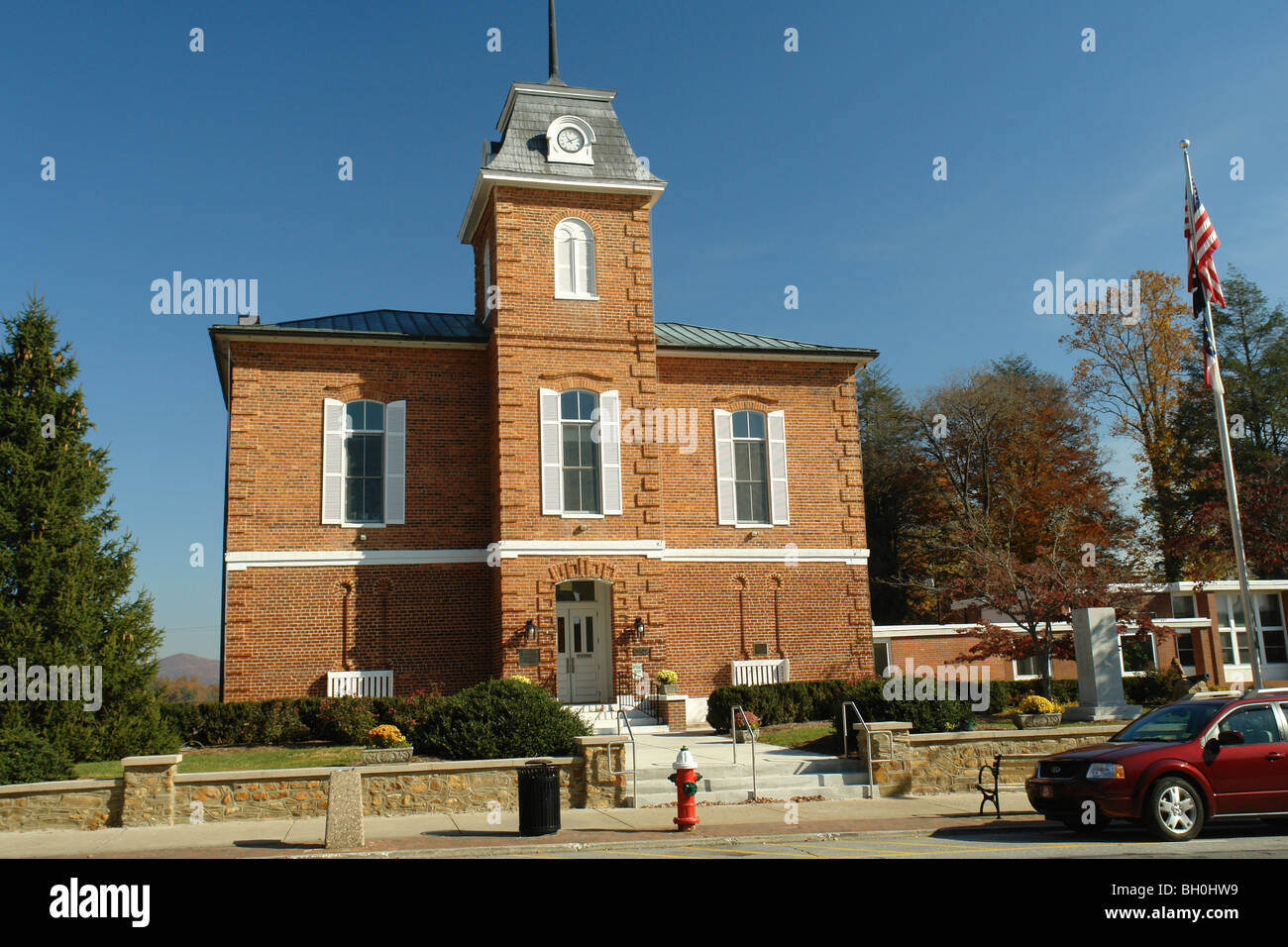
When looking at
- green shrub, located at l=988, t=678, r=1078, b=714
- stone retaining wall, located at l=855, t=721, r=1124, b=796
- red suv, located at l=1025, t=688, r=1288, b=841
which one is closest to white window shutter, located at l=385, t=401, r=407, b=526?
stone retaining wall, located at l=855, t=721, r=1124, b=796

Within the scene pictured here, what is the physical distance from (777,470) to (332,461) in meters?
11.0

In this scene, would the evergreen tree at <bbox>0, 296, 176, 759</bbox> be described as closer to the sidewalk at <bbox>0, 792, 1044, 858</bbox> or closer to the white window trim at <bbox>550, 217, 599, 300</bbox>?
the sidewalk at <bbox>0, 792, 1044, 858</bbox>

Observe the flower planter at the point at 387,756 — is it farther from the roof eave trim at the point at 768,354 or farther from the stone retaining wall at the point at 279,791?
the roof eave trim at the point at 768,354

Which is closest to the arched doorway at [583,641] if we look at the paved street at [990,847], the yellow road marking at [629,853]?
the paved street at [990,847]

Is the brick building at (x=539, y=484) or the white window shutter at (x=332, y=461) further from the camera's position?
the white window shutter at (x=332, y=461)

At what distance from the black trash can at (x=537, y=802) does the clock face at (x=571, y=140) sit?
672 inches

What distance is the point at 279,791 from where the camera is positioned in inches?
545

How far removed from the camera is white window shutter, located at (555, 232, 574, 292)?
24266 mm

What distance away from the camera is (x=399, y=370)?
24297mm

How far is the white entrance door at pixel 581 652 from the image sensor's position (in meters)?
23.6

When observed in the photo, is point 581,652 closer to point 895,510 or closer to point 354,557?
point 354,557

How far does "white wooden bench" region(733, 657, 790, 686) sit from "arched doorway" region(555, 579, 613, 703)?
339cm

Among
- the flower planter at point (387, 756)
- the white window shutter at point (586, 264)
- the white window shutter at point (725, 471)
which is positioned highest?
the white window shutter at point (586, 264)

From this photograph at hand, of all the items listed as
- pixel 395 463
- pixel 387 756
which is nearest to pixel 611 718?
pixel 387 756
